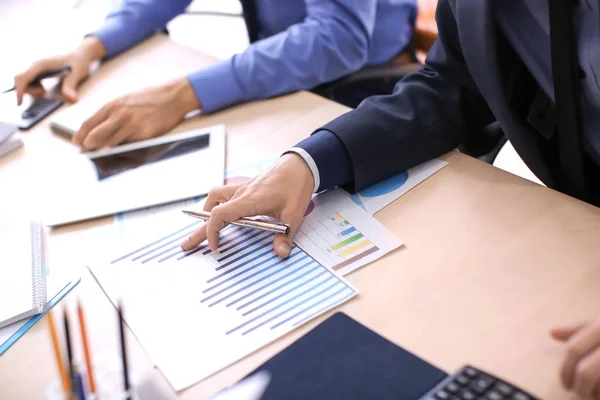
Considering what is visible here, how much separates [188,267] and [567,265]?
467 mm

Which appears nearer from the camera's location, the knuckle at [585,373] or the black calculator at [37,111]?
the knuckle at [585,373]

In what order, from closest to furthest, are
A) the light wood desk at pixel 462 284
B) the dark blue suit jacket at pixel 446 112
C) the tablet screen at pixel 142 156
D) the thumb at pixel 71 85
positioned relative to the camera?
the light wood desk at pixel 462 284
the dark blue suit jacket at pixel 446 112
the tablet screen at pixel 142 156
the thumb at pixel 71 85

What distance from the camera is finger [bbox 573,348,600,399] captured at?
0.57 meters

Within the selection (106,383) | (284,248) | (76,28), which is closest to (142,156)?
(284,248)

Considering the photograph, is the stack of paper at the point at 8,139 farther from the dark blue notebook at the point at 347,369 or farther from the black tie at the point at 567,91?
the black tie at the point at 567,91

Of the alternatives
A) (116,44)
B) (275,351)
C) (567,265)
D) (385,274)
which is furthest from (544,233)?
(116,44)

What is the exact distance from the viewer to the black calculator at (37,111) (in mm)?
1265

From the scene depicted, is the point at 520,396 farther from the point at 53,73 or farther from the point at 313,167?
the point at 53,73

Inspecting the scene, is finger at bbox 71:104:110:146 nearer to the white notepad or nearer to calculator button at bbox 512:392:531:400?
the white notepad

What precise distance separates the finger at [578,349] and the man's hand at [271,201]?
1.17 ft

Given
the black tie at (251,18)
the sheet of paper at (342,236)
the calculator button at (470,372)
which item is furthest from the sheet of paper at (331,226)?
the black tie at (251,18)

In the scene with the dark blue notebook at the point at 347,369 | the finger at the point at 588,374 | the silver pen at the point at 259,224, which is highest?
the finger at the point at 588,374

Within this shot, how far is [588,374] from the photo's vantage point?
57cm

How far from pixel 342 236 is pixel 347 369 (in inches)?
8.9
